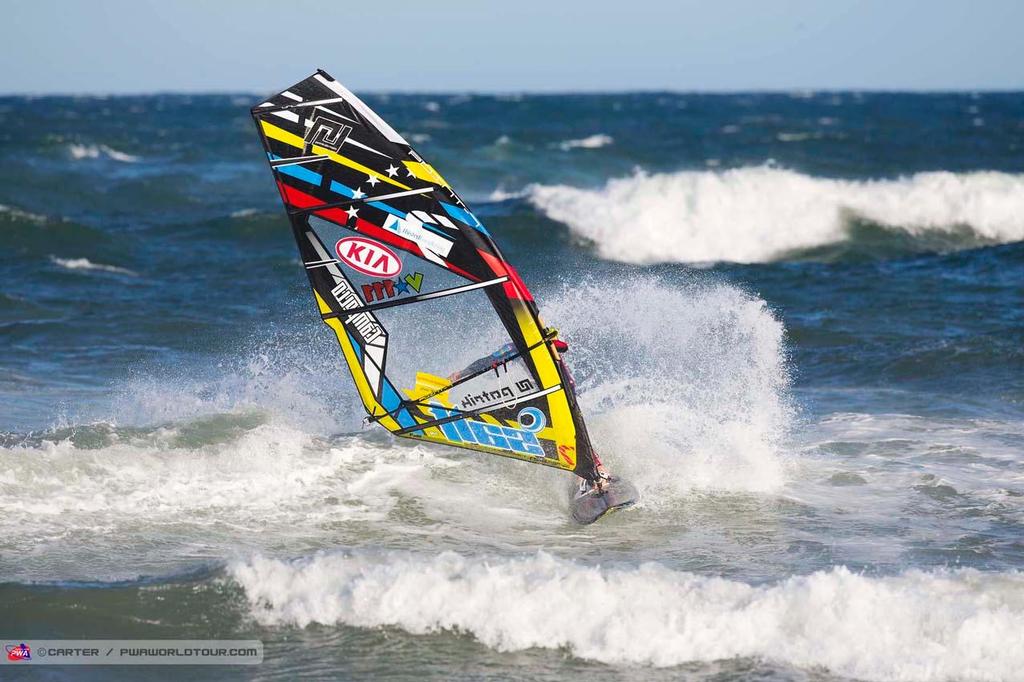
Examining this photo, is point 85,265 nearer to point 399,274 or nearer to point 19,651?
point 399,274

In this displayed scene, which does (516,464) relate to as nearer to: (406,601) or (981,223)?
(406,601)

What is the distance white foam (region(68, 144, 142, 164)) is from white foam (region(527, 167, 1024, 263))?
15.8 meters

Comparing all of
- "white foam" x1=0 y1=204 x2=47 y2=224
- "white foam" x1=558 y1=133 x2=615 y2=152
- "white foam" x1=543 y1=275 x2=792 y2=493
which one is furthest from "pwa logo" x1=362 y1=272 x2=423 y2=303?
"white foam" x1=558 y1=133 x2=615 y2=152

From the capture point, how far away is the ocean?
5.88 m

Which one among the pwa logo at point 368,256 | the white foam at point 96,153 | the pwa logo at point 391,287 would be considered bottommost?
the pwa logo at point 391,287

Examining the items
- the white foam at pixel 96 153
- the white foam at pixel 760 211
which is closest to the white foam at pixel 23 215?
the white foam at pixel 760 211

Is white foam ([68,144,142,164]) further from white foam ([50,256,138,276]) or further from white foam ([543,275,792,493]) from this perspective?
white foam ([543,275,792,493])

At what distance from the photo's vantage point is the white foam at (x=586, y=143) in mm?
39094

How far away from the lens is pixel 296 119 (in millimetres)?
6680

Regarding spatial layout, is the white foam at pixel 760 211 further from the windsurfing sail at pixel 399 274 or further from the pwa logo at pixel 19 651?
the pwa logo at pixel 19 651

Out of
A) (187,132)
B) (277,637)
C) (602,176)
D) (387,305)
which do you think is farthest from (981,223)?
(187,132)

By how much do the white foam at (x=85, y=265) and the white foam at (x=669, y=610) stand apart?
1232cm

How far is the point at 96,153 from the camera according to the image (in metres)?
35.8

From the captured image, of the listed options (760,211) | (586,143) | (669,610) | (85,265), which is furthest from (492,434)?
(586,143)
